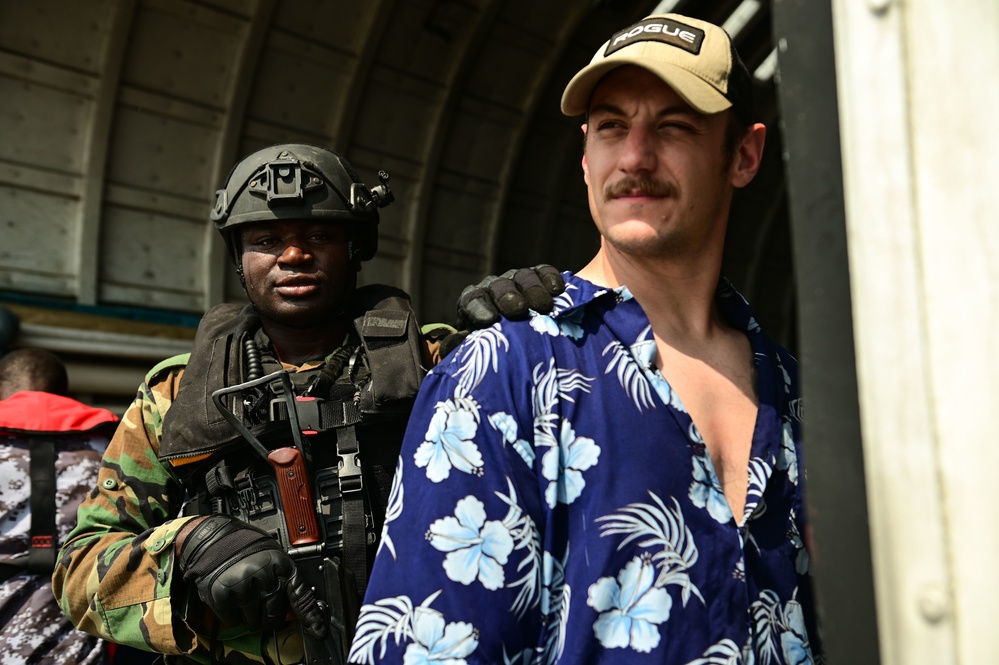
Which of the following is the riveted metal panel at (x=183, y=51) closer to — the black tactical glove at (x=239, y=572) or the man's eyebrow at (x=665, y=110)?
the black tactical glove at (x=239, y=572)

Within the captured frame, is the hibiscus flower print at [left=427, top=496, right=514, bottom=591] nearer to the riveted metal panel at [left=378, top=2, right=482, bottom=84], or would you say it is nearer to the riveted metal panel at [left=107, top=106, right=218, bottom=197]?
the riveted metal panel at [left=107, top=106, right=218, bottom=197]

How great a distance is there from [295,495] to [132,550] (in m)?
0.44

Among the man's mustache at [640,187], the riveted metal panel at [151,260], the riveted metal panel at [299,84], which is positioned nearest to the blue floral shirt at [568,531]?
the man's mustache at [640,187]

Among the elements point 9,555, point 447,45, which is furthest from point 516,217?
point 9,555

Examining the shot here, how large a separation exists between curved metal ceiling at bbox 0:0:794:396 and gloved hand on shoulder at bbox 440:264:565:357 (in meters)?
5.54

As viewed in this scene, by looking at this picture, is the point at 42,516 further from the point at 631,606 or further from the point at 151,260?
the point at 151,260

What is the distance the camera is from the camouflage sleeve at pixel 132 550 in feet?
8.33

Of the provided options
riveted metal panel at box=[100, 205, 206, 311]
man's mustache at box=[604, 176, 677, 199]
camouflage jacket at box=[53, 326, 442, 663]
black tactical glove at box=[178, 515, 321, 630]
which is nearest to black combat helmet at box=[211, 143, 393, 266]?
camouflage jacket at box=[53, 326, 442, 663]

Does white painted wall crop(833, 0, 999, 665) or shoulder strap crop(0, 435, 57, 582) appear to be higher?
white painted wall crop(833, 0, 999, 665)

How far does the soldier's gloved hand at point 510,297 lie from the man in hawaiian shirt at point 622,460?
0.10 ft

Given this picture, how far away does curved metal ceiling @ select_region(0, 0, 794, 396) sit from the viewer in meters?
6.61

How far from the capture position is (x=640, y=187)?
5.64ft

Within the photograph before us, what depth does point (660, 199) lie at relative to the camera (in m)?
1.74

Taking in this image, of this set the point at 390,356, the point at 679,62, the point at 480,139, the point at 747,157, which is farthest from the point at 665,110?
the point at 480,139
